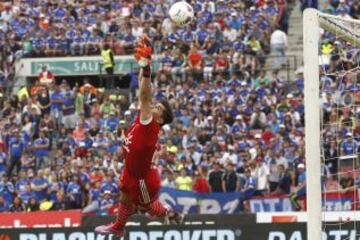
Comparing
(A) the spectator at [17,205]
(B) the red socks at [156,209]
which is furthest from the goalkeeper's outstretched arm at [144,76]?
(A) the spectator at [17,205]

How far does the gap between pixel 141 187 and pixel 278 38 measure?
63.7 ft

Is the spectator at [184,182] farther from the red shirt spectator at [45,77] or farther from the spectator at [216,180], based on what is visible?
the red shirt spectator at [45,77]

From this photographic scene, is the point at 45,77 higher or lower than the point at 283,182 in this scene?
higher

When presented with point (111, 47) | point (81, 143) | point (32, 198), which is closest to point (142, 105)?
point (32, 198)

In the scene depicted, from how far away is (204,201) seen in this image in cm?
2622

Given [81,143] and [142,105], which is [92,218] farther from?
[142,105]

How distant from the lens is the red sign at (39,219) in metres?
25.1

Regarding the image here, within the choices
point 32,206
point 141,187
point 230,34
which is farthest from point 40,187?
point 141,187

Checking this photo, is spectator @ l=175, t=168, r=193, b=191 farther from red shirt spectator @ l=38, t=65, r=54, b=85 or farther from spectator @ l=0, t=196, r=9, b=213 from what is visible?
red shirt spectator @ l=38, t=65, r=54, b=85

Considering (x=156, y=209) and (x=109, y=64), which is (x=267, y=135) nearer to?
(x=109, y=64)

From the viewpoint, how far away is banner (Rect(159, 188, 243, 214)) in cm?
2612

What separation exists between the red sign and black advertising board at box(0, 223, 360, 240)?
4.17 meters

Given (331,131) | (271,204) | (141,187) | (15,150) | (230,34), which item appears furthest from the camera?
(230,34)

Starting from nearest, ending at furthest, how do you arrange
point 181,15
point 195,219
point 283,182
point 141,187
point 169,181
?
point 141,187, point 181,15, point 195,219, point 283,182, point 169,181
